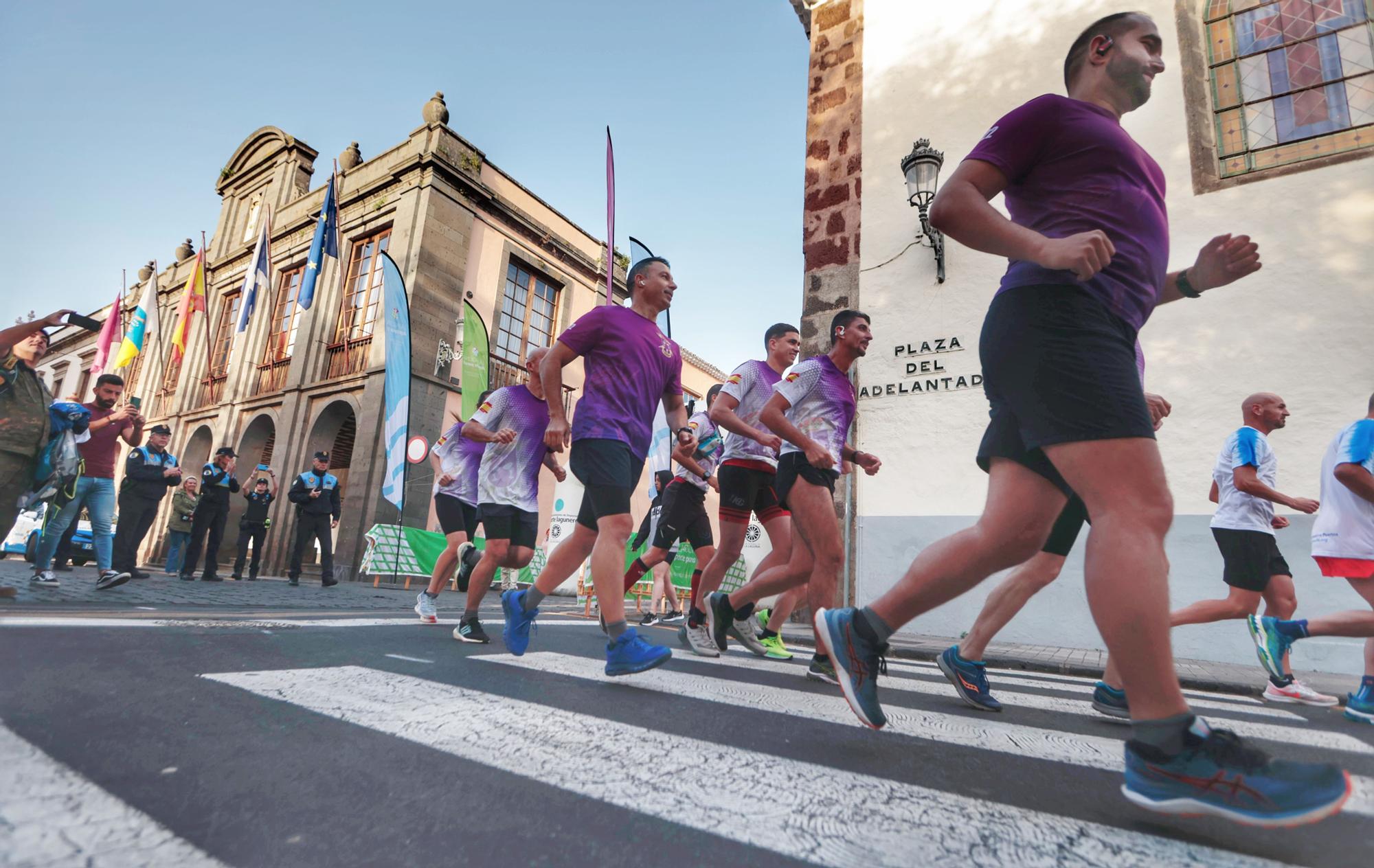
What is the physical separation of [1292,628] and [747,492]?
122 inches

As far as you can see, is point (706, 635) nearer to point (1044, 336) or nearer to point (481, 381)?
point (1044, 336)

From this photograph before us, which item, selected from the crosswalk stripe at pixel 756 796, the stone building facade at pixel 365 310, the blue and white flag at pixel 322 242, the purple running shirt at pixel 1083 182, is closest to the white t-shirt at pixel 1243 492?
the purple running shirt at pixel 1083 182

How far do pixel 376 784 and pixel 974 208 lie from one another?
6.11ft

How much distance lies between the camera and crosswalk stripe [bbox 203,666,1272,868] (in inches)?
45.1

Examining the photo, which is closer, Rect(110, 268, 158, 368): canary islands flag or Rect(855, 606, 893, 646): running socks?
Rect(855, 606, 893, 646): running socks

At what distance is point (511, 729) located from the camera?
1.80m

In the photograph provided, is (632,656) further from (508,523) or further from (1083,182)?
(1083,182)

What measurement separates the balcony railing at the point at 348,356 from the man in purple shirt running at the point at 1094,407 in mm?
16028

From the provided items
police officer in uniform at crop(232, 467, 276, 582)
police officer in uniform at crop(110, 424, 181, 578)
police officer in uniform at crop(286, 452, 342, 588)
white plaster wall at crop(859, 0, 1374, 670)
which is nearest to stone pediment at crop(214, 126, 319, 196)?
police officer in uniform at crop(232, 467, 276, 582)

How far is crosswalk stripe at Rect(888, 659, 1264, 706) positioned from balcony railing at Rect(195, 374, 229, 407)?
20996 mm

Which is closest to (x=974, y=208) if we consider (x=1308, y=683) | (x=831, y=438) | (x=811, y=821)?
(x=811, y=821)

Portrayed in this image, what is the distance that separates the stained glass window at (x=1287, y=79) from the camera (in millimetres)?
6941

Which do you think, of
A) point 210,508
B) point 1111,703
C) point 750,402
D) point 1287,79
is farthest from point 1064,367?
point 210,508

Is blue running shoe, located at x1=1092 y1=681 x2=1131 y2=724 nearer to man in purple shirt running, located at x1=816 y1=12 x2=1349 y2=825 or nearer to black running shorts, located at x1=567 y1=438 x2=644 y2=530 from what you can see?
man in purple shirt running, located at x1=816 y1=12 x2=1349 y2=825
